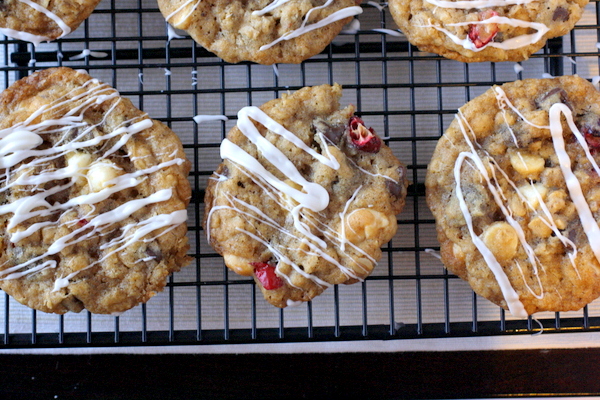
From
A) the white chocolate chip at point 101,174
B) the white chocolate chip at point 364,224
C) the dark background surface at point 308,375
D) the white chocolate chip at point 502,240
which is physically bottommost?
the dark background surface at point 308,375

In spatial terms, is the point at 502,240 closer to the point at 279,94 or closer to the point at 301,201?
the point at 301,201

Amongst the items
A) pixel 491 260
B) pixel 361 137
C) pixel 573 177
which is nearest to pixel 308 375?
pixel 491 260

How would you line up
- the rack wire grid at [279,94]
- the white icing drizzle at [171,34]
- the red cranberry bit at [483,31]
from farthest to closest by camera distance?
the rack wire grid at [279,94], the white icing drizzle at [171,34], the red cranberry bit at [483,31]

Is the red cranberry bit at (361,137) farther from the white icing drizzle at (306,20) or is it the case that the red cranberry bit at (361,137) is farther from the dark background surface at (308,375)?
the dark background surface at (308,375)

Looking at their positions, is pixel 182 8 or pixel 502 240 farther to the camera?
pixel 182 8

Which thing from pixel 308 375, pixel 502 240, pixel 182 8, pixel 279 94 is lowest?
pixel 308 375

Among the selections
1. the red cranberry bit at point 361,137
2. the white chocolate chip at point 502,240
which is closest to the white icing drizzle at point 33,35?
the red cranberry bit at point 361,137

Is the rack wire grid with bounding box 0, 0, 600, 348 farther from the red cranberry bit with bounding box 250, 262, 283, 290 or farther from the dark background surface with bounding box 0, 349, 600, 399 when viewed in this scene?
the red cranberry bit with bounding box 250, 262, 283, 290

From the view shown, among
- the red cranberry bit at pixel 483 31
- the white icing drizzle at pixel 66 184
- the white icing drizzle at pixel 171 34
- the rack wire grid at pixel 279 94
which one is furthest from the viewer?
the rack wire grid at pixel 279 94

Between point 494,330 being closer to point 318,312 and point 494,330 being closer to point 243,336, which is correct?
point 318,312
